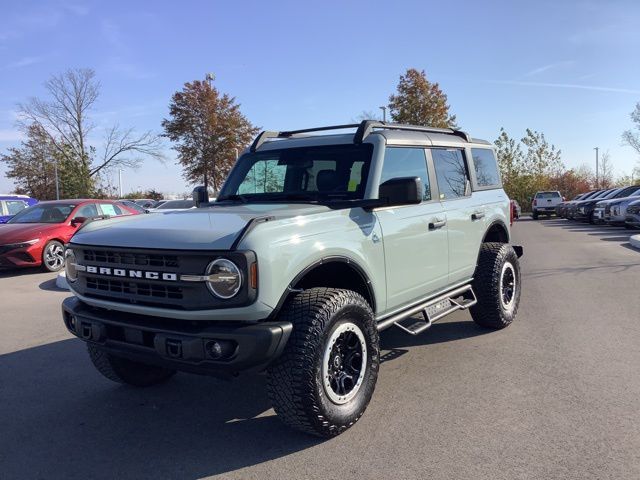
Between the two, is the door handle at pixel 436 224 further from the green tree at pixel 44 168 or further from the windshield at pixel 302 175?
the green tree at pixel 44 168

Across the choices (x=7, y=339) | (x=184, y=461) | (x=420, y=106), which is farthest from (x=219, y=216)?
(x=420, y=106)

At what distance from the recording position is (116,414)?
12.8 feet

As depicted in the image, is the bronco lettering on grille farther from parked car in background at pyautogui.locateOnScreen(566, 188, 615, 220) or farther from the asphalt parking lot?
parked car in background at pyautogui.locateOnScreen(566, 188, 615, 220)

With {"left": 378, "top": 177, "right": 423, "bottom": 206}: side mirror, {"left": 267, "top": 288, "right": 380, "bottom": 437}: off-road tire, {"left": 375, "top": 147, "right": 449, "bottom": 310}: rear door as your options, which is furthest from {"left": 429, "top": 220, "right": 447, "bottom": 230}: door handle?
{"left": 267, "top": 288, "right": 380, "bottom": 437}: off-road tire

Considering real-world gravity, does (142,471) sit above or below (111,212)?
below

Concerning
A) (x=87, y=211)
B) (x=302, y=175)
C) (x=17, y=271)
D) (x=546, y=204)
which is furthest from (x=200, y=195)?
(x=546, y=204)

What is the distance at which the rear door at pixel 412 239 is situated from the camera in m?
4.10

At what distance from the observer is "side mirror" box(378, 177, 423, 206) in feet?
12.4

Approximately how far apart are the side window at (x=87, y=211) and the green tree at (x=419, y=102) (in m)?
27.4

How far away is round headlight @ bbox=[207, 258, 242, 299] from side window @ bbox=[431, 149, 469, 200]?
8.83ft

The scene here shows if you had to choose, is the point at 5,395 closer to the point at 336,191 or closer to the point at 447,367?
the point at 336,191

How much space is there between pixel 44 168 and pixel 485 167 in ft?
151

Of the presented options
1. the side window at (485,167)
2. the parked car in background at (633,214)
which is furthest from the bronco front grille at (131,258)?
the parked car in background at (633,214)

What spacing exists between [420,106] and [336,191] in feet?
113
